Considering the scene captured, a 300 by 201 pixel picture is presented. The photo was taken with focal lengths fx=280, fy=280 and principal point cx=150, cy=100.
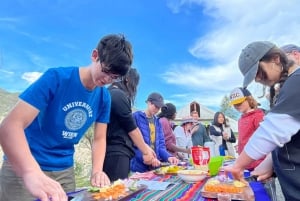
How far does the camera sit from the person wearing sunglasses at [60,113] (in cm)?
101

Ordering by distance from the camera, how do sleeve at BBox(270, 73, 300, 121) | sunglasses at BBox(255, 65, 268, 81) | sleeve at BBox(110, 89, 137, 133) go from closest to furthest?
1. sleeve at BBox(270, 73, 300, 121)
2. sunglasses at BBox(255, 65, 268, 81)
3. sleeve at BBox(110, 89, 137, 133)

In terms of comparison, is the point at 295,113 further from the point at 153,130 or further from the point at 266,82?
the point at 153,130

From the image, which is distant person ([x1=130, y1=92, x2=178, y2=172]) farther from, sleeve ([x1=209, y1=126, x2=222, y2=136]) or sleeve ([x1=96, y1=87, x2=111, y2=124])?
sleeve ([x1=209, y1=126, x2=222, y2=136])

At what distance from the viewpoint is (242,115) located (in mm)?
2490

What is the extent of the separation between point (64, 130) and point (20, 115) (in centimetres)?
24

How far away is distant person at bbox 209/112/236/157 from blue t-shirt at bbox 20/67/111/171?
307cm

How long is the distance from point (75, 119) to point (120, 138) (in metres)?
0.65

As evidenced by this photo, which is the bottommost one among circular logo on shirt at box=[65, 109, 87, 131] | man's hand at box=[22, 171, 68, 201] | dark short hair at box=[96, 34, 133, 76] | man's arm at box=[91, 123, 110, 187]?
man's hand at box=[22, 171, 68, 201]

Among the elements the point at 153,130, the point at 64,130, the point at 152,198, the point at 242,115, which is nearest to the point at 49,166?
the point at 64,130

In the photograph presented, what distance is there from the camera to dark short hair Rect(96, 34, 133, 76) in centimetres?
108

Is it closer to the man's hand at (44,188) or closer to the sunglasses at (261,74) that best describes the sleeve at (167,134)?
the sunglasses at (261,74)

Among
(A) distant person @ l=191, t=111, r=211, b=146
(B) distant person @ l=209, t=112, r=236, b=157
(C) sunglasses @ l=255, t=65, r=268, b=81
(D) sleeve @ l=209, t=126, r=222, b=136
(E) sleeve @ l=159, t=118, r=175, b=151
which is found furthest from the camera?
(D) sleeve @ l=209, t=126, r=222, b=136

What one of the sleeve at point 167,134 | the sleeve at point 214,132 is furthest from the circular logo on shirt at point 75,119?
the sleeve at point 214,132

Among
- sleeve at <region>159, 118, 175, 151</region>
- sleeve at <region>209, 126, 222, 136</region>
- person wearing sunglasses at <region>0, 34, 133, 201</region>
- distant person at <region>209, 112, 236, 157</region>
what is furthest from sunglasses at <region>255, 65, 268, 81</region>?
sleeve at <region>209, 126, 222, 136</region>
